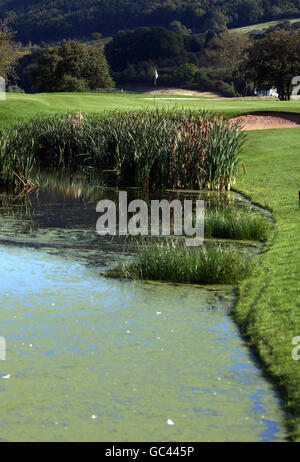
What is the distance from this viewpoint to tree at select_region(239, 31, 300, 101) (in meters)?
63.2

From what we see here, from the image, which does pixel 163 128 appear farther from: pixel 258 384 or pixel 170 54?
pixel 170 54

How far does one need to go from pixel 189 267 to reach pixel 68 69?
218 feet

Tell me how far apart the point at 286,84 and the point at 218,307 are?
59517 millimetres

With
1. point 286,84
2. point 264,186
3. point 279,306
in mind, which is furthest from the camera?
point 286,84

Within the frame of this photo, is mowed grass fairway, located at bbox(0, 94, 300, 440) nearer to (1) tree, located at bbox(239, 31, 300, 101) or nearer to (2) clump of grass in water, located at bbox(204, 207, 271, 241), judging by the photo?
(2) clump of grass in water, located at bbox(204, 207, 271, 241)

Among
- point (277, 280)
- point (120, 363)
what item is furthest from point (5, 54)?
point (120, 363)

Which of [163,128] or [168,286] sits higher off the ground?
[163,128]

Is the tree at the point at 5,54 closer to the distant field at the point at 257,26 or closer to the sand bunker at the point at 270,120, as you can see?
the sand bunker at the point at 270,120

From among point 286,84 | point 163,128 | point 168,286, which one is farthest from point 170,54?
point 168,286

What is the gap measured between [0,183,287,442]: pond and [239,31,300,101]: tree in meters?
54.4

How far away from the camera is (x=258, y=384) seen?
6754mm

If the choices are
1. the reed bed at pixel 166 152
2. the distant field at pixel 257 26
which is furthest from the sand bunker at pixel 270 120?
the distant field at pixel 257 26
